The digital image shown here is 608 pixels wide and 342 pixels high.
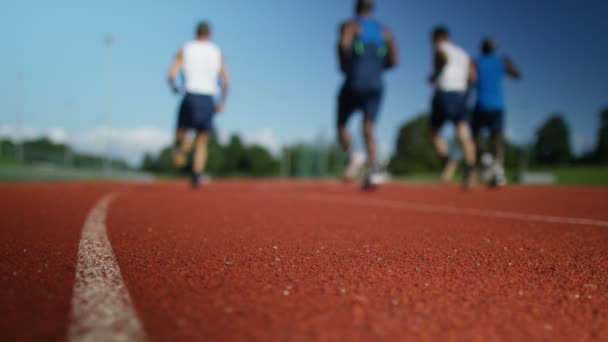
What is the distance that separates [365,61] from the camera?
5164 mm

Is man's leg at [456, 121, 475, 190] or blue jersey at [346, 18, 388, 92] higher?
blue jersey at [346, 18, 388, 92]

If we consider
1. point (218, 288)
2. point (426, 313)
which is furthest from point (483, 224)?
point (218, 288)

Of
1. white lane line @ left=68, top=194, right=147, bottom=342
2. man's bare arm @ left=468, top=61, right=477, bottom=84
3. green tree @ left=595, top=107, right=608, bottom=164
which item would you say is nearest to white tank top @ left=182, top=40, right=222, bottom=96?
man's bare arm @ left=468, top=61, right=477, bottom=84

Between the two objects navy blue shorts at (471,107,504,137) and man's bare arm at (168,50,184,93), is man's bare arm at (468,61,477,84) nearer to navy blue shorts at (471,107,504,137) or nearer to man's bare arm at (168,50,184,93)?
navy blue shorts at (471,107,504,137)

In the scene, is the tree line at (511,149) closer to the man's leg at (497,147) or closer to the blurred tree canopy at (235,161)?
the blurred tree canopy at (235,161)

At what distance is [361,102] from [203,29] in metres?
3.10

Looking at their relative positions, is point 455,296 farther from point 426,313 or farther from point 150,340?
point 150,340

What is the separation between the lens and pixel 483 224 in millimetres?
3115

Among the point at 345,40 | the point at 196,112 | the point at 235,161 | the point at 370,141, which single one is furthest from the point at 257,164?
the point at 345,40

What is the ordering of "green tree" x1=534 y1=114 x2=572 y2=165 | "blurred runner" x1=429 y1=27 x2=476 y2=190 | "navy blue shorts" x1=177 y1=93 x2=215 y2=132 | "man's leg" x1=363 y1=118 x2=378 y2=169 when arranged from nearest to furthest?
"man's leg" x1=363 y1=118 x2=378 y2=169 → "navy blue shorts" x1=177 y1=93 x2=215 y2=132 → "blurred runner" x1=429 y1=27 x2=476 y2=190 → "green tree" x1=534 y1=114 x2=572 y2=165

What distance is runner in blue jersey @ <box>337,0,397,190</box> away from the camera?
5094 millimetres

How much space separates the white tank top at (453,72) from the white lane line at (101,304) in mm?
6136

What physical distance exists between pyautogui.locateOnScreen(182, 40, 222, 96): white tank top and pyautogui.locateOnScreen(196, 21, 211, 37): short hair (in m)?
0.13

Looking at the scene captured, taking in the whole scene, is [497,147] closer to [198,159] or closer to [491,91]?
[491,91]
